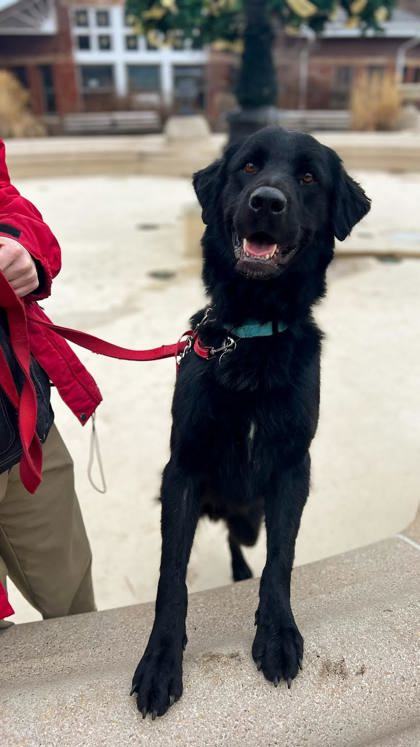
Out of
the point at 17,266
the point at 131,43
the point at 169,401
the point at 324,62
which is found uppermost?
the point at 131,43

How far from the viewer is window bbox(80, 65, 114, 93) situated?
23156 millimetres

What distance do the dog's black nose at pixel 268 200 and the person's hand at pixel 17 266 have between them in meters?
0.59

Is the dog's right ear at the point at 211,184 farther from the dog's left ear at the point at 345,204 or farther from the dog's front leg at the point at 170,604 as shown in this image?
the dog's front leg at the point at 170,604

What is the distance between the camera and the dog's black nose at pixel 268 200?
1.38 meters

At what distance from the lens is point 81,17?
75.9 feet

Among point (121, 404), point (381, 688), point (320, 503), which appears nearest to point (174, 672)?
point (381, 688)

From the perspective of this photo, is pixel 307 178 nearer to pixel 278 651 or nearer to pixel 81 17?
pixel 278 651

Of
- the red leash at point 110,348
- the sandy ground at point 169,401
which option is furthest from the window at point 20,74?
the red leash at point 110,348

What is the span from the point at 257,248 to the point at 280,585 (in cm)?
90

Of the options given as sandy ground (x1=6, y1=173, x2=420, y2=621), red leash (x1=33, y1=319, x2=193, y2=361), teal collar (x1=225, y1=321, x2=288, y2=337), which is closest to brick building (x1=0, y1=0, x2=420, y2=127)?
sandy ground (x1=6, y1=173, x2=420, y2=621)

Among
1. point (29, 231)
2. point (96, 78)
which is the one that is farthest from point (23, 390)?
point (96, 78)

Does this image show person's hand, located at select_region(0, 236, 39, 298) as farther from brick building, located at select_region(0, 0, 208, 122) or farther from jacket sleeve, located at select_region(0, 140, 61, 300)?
brick building, located at select_region(0, 0, 208, 122)

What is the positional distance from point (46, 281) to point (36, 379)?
25 centimetres

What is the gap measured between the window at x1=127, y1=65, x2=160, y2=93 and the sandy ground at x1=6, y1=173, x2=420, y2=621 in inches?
814
